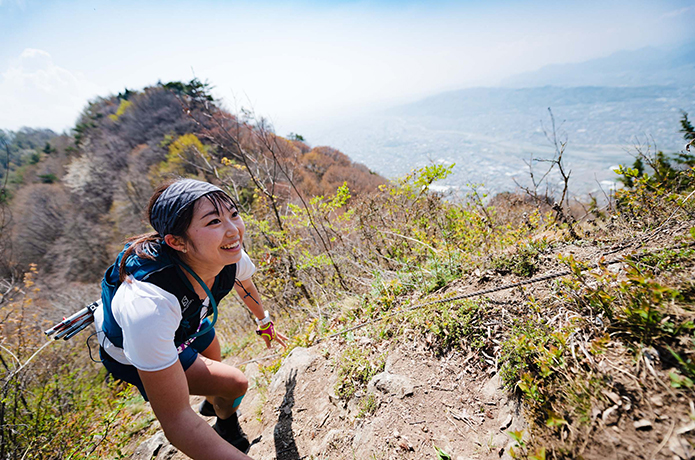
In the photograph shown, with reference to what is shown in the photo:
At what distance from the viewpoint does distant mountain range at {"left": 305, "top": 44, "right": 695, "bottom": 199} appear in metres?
53.7

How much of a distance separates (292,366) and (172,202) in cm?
200

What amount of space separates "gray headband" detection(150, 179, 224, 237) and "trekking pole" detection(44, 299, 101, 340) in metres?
0.84

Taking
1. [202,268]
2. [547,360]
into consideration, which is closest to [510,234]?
[547,360]

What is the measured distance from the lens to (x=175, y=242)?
1711 mm

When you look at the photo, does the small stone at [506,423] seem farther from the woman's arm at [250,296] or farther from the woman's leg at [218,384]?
the woman's arm at [250,296]

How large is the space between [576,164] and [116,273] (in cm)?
8248

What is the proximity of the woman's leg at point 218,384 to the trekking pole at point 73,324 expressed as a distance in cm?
78

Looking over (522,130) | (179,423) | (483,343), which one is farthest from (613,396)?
(522,130)

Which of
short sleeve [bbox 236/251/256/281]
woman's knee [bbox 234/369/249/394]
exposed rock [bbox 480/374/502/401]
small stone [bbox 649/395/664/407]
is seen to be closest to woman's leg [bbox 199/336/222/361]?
woman's knee [bbox 234/369/249/394]

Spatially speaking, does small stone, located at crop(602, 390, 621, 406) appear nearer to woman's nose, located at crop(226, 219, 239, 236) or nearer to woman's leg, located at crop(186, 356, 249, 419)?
woman's nose, located at crop(226, 219, 239, 236)

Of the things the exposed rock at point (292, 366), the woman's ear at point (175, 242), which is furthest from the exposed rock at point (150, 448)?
the woman's ear at point (175, 242)

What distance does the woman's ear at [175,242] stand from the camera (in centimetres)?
170

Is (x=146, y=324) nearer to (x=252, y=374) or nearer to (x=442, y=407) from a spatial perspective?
(x=442, y=407)

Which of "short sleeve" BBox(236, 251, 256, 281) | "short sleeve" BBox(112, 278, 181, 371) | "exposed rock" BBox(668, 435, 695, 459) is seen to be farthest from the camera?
"short sleeve" BBox(236, 251, 256, 281)
